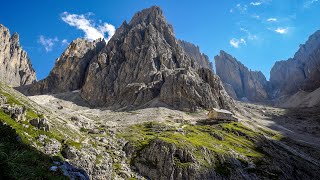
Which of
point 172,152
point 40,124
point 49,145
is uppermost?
point 40,124

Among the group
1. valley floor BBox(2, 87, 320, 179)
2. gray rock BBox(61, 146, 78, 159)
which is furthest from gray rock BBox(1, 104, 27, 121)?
gray rock BBox(61, 146, 78, 159)

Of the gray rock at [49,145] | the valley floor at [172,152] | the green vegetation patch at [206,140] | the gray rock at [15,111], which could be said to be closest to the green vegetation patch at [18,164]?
the valley floor at [172,152]

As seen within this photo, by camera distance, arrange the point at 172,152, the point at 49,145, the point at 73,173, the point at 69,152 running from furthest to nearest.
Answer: the point at 172,152
the point at 69,152
the point at 49,145
the point at 73,173

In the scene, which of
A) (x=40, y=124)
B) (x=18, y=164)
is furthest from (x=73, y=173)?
(x=40, y=124)

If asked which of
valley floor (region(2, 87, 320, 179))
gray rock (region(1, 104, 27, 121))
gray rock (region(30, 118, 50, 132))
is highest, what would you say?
gray rock (region(1, 104, 27, 121))

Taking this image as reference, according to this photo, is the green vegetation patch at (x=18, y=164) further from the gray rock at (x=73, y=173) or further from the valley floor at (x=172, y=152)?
the valley floor at (x=172, y=152)

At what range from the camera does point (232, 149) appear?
341 ft

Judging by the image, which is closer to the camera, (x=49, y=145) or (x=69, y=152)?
(x=49, y=145)

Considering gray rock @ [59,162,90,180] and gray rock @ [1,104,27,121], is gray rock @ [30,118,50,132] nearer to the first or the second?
gray rock @ [1,104,27,121]

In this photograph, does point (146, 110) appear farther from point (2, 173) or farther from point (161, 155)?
point (2, 173)

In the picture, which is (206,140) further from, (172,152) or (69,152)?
(69,152)

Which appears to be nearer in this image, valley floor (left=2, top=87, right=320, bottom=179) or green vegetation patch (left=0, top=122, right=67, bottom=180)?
green vegetation patch (left=0, top=122, right=67, bottom=180)

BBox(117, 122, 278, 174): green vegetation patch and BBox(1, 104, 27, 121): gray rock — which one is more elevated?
BBox(1, 104, 27, 121): gray rock

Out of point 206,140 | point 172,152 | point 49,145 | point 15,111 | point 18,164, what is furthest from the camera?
point 206,140
